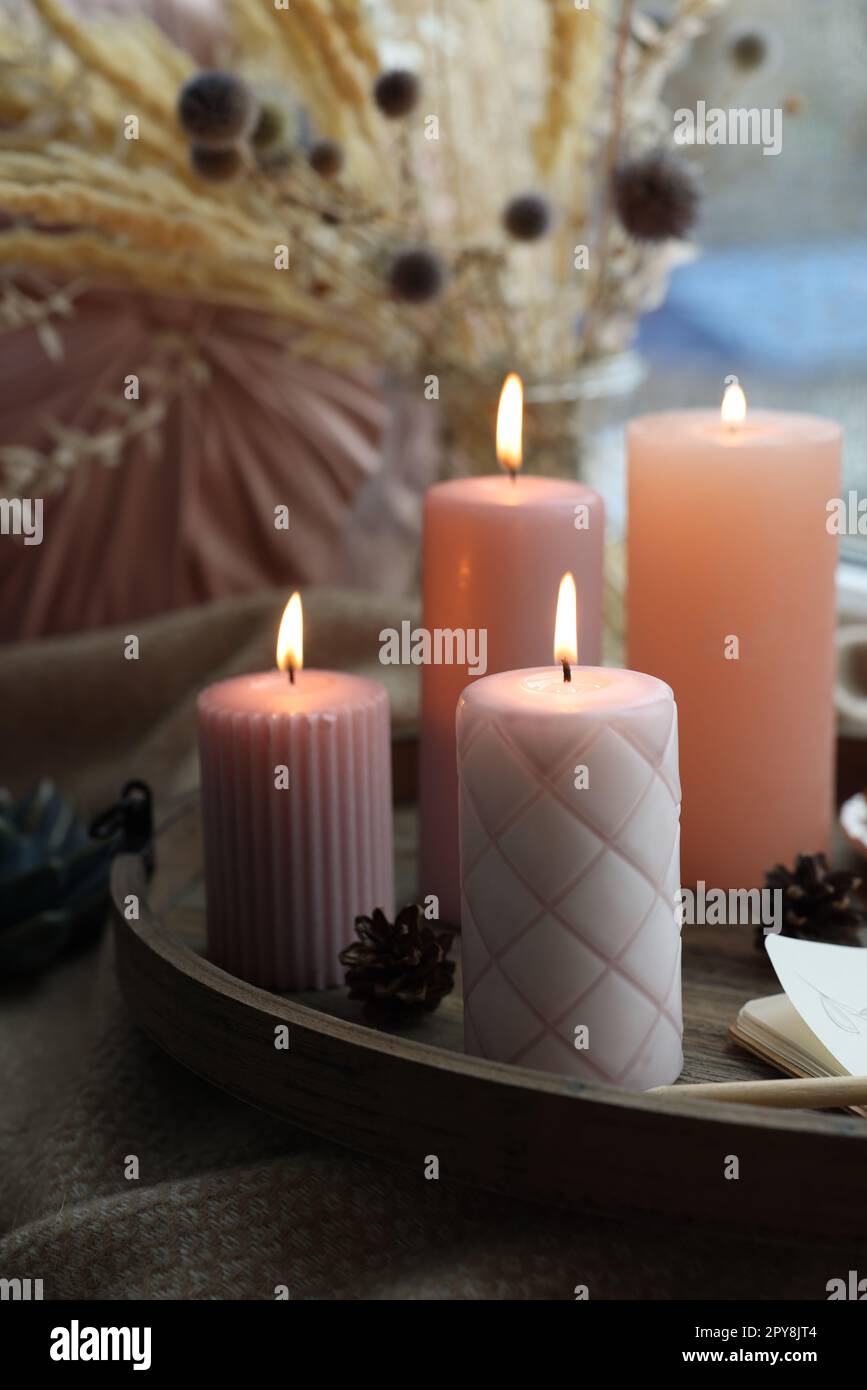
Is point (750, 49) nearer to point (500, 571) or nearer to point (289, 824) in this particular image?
point (500, 571)

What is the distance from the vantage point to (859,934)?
23.5 inches

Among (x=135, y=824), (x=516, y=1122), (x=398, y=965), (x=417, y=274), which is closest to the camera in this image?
(x=516, y=1122)

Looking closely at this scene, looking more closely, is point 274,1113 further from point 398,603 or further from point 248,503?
point 248,503

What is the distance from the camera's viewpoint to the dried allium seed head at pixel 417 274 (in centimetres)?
75

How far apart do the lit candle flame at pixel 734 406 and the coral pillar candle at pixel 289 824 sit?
0.63 feet

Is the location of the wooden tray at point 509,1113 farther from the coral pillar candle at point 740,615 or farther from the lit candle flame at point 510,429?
the lit candle flame at point 510,429

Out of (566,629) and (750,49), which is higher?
(750,49)

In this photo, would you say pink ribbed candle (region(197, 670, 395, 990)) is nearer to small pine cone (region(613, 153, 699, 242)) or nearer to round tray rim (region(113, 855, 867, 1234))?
round tray rim (region(113, 855, 867, 1234))

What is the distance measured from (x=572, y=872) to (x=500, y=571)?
16 cm

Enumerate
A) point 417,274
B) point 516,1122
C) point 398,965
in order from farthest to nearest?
point 417,274 → point 398,965 → point 516,1122

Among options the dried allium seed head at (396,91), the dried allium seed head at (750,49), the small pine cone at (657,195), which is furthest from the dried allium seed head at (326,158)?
the dried allium seed head at (750,49)

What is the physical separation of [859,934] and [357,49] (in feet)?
1.70

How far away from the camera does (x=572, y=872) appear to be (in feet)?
1.49

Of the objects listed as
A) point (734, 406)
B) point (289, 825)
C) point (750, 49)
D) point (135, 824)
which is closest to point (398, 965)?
point (289, 825)
